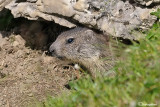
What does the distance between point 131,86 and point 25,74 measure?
3868 mm

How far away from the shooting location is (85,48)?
601 cm

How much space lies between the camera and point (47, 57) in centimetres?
700

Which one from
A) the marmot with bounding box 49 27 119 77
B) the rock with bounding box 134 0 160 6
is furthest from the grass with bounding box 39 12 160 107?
the marmot with bounding box 49 27 119 77

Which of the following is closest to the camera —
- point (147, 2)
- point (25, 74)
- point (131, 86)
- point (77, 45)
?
point (131, 86)

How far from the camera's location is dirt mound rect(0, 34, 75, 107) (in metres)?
5.84

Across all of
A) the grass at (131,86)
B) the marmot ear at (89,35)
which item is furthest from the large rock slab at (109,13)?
the grass at (131,86)

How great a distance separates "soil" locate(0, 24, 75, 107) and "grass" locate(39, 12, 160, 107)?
2.50m

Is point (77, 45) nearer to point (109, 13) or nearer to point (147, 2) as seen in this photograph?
point (109, 13)

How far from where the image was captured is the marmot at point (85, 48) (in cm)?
588

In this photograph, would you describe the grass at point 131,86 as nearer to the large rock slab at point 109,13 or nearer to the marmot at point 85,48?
the large rock slab at point 109,13

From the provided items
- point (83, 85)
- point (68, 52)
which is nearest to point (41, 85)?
point (68, 52)

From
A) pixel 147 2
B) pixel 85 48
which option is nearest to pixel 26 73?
pixel 85 48

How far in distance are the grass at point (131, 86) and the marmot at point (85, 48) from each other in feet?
8.01

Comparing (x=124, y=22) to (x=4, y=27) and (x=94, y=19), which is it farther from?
(x=4, y=27)
